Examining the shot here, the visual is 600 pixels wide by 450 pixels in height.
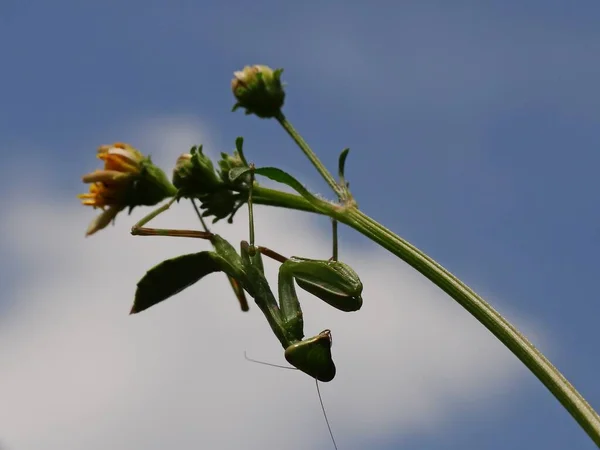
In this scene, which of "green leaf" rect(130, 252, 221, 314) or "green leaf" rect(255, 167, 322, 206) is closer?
"green leaf" rect(255, 167, 322, 206)

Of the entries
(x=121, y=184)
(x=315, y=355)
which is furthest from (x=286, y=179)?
(x=315, y=355)

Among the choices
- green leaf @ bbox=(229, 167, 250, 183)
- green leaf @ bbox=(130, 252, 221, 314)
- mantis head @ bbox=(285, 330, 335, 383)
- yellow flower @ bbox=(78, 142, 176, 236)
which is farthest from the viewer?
mantis head @ bbox=(285, 330, 335, 383)

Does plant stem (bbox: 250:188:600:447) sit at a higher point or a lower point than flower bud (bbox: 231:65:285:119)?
Result: lower

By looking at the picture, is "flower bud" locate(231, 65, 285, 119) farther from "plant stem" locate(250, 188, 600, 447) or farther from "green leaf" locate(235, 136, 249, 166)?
"plant stem" locate(250, 188, 600, 447)

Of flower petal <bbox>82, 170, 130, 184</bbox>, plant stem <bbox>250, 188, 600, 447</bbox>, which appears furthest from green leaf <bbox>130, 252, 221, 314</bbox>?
plant stem <bbox>250, 188, 600, 447</bbox>

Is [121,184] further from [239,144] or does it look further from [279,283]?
[279,283]

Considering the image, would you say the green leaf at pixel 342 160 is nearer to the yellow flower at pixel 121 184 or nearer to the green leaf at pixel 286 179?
the green leaf at pixel 286 179
